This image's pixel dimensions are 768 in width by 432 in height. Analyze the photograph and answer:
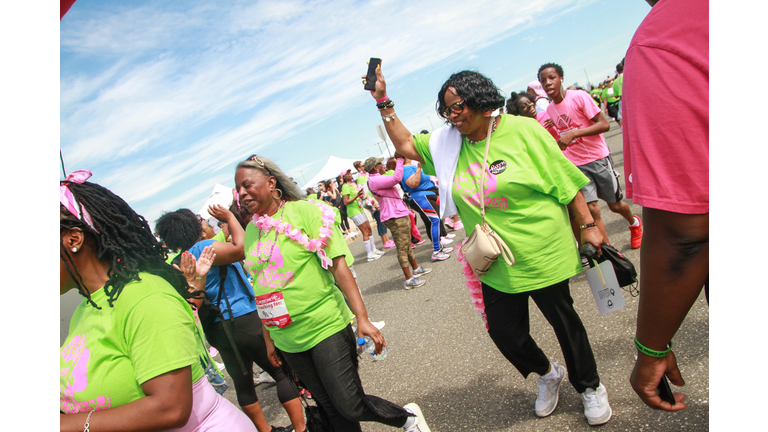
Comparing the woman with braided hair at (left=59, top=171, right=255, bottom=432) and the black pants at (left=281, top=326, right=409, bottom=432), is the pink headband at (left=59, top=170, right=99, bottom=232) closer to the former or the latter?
the woman with braided hair at (left=59, top=171, right=255, bottom=432)

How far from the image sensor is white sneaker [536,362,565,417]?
106 inches

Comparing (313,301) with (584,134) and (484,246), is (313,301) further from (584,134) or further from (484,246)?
(584,134)

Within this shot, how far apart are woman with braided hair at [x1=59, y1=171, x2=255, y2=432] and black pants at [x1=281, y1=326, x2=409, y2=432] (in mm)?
745

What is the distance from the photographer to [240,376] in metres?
3.43

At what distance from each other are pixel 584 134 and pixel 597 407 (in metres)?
3.03

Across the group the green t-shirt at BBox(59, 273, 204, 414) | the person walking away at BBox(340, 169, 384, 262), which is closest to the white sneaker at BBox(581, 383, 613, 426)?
the green t-shirt at BBox(59, 273, 204, 414)

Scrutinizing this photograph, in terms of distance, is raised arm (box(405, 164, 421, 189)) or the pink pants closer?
the pink pants

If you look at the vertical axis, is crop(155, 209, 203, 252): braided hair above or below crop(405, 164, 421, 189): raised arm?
above

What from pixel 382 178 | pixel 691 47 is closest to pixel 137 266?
pixel 691 47

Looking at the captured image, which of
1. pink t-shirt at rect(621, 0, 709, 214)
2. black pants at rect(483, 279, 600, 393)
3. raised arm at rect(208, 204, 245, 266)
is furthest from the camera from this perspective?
raised arm at rect(208, 204, 245, 266)

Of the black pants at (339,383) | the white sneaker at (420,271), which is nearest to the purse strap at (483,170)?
the black pants at (339,383)

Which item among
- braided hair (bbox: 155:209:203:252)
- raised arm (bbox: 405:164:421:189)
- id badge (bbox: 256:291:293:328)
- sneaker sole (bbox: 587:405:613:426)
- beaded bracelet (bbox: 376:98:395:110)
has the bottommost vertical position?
sneaker sole (bbox: 587:405:613:426)

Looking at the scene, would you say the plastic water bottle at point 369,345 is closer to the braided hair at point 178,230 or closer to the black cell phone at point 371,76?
the black cell phone at point 371,76

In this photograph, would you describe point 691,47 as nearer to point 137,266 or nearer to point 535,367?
point 137,266
